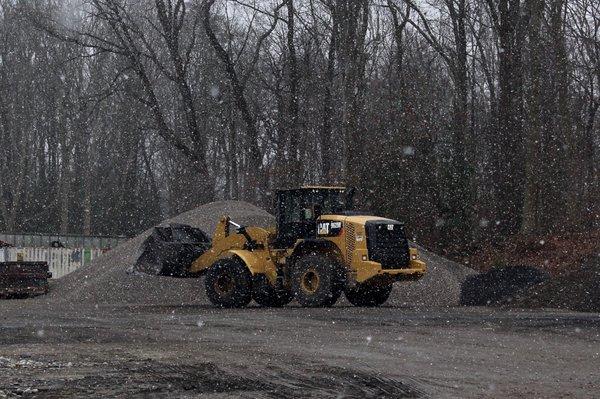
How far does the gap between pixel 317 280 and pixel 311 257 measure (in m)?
0.47

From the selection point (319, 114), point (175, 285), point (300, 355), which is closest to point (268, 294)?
point (175, 285)

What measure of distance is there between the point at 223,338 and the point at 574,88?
3751 cm

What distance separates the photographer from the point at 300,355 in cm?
1080

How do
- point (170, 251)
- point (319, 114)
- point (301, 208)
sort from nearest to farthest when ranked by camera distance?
point (301, 208) → point (170, 251) → point (319, 114)

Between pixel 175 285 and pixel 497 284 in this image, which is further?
pixel 175 285

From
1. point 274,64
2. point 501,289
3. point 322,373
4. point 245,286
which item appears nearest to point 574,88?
point 274,64

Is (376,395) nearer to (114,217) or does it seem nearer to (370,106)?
(370,106)

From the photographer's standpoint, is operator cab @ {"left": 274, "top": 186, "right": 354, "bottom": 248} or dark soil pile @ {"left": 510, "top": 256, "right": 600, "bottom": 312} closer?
dark soil pile @ {"left": 510, "top": 256, "right": 600, "bottom": 312}

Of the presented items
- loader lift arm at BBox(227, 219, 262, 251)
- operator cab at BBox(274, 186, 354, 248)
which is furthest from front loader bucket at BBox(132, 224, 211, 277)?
operator cab at BBox(274, 186, 354, 248)

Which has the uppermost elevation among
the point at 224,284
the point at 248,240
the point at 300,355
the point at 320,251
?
the point at 248,240

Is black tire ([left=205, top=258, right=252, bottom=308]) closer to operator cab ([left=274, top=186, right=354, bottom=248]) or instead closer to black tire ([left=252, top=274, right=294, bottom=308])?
black tire ([left=252, top=274, right=294, bottom=308])

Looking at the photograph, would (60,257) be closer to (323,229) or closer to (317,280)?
(323,229)

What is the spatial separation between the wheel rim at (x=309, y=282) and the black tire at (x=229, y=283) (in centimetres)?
125

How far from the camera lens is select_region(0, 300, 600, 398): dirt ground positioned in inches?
333
